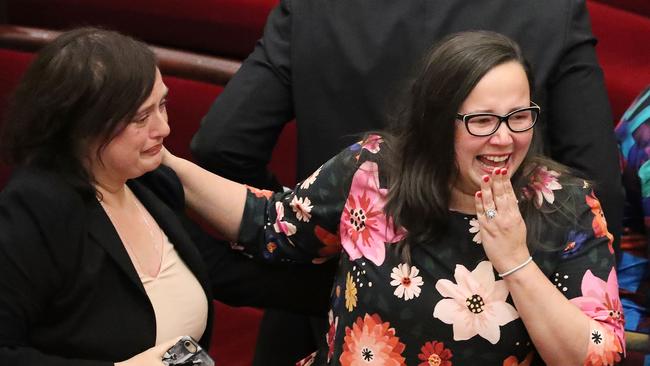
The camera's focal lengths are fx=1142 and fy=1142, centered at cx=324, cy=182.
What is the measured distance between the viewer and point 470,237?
1.86 meters

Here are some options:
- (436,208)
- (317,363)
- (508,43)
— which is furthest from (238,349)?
(508,43)

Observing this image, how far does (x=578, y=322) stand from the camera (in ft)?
5.72

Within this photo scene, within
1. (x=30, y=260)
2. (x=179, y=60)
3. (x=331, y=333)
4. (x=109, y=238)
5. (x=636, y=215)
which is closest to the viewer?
(x=30, y=260)

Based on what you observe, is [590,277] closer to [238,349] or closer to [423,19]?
[423,19]

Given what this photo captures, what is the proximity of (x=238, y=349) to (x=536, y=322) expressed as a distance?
1140mm

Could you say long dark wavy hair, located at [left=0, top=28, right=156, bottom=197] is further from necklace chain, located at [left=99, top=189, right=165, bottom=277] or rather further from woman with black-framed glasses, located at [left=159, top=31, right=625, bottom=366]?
woman with black-framed glasses, located at [left=159, top=31, right=625, bottom=366]

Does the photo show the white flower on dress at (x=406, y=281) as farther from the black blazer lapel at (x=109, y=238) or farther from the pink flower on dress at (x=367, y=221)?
the black blazer lapel at (x=109, y=238)

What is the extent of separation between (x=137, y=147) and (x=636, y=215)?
40.7 inches

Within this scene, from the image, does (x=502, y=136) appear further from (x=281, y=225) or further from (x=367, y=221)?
(x=281, y=225)

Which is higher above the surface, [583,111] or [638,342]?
[583,111]

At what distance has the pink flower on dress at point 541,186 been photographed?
1847mm

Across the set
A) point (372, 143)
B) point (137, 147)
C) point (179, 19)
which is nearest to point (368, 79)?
point (372, 143)

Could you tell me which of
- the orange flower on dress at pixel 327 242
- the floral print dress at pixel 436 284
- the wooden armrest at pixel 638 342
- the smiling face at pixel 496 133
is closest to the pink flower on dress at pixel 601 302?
the floral print dress at pixel 436 284

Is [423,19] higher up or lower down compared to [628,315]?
higher up
